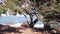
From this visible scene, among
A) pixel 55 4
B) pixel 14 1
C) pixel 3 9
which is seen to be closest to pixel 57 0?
pixel 55 4

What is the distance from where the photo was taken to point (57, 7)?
64.2 ft

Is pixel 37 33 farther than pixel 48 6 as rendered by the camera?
Yes

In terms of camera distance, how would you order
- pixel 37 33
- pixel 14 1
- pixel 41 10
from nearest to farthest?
pixel 14 1, pixel 41 10, pixel 37 33

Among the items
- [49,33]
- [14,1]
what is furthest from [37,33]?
[14,1]

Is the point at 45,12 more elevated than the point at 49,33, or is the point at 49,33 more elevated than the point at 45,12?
the point at 45,12

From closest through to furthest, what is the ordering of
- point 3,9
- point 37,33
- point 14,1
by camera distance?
point 3,9 → point 14,1 → point 37,33

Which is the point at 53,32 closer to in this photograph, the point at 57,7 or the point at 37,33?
the point at 37,33

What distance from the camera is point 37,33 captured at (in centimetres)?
2255

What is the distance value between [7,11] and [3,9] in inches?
15.5

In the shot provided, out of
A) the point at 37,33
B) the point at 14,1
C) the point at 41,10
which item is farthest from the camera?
the point at 37,33

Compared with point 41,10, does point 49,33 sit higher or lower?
lower

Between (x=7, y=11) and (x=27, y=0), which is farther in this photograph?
(x=27, y=0)

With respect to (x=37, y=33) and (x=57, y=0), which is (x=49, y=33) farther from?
(x=57, y=0)

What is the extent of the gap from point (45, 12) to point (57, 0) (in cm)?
151
